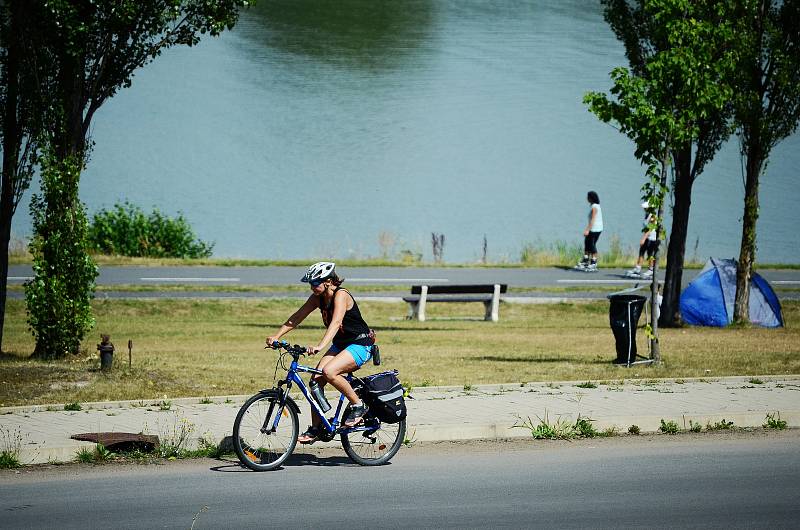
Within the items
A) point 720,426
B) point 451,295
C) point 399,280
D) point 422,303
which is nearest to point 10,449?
point 720,426

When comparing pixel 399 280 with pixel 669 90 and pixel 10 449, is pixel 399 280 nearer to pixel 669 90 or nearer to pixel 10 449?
pixel 669 90

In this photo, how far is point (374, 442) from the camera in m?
9.45

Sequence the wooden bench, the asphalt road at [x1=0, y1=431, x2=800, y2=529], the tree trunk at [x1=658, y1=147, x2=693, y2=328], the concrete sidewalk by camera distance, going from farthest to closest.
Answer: the wooden bench, the tree trunk at [x1=658, y1=147, x2=693, y2=328], the concrete sidewalk, the asphalt road at [x1=0, y1=431, x2=800, y2=529]

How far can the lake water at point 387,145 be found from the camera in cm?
4359

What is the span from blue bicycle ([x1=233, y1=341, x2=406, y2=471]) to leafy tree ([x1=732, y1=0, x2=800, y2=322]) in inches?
505

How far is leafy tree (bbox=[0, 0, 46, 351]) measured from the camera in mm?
14547

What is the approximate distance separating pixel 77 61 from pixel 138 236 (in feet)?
61.9

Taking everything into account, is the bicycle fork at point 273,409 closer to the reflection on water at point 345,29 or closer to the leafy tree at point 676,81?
the leafy tree at point 676,81

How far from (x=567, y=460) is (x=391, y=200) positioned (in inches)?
1532

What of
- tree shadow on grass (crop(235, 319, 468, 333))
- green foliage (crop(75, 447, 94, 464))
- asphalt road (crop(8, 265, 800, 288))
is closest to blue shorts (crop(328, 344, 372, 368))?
green foliage (crop(75, 447, 94, 464))

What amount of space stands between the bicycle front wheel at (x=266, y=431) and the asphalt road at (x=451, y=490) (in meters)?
0.15

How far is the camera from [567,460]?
9.47 meters

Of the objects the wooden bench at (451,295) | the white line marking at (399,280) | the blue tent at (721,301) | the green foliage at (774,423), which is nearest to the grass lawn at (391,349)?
the wooden bench at (451,295)

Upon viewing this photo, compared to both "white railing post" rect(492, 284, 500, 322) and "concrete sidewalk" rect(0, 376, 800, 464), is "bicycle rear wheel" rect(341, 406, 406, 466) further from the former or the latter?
"white railing post" rect(492, 284, 500, 322)
